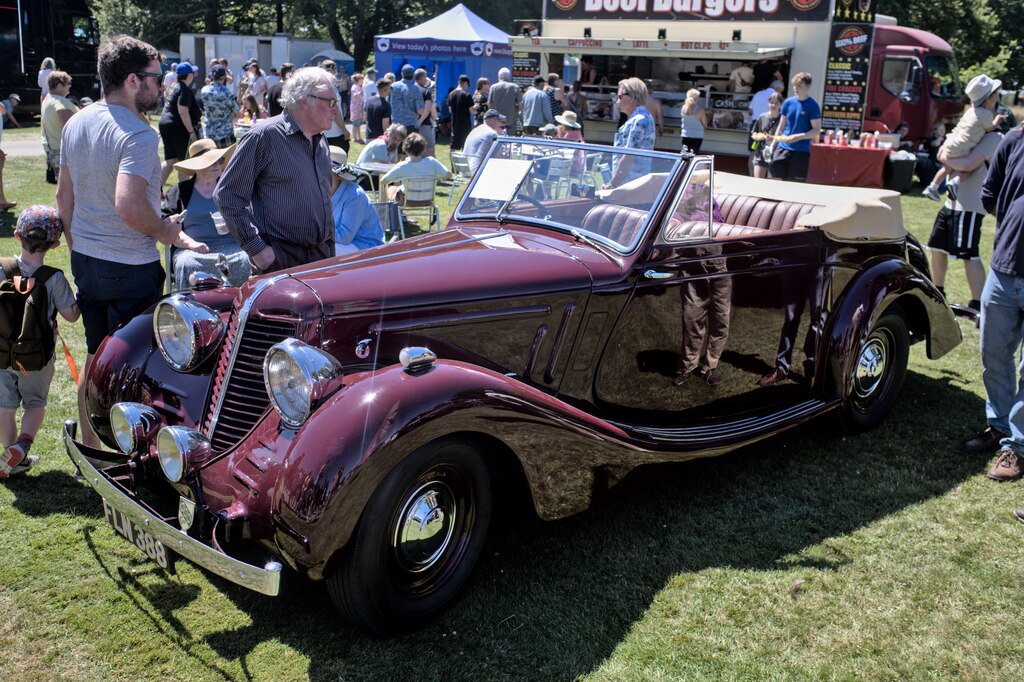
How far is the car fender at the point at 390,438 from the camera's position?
265 centimetres

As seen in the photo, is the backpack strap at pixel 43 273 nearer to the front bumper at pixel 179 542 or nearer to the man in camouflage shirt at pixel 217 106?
the front bumper at pixel 179 542

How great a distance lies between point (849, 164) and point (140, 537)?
511 inches

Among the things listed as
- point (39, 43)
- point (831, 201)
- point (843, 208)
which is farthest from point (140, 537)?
point (39, 43)

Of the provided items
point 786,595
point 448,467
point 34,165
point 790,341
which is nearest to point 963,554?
point 786,595

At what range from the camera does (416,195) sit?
866cm

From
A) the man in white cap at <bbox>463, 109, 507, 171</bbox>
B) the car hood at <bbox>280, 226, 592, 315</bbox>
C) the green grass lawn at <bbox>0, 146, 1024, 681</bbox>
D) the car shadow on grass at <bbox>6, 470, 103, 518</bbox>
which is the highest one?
the man in white cap at <bbox>463, 109, 507, 171</bbox>

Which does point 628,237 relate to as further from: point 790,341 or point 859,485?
point 859,485

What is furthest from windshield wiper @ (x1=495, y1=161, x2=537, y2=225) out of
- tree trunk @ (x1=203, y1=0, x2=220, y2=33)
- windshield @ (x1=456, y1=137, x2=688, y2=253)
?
tree trunk @ (x1=203, y1=0, x2=220, y2=33)

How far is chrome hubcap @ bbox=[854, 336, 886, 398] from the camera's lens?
4.86m

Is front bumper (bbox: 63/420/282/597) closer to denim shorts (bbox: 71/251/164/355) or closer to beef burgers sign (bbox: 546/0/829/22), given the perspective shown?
denim shorts (bbox: 71/251/164/355)

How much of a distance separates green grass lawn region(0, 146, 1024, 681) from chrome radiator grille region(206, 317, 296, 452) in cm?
66

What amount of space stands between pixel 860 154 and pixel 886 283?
9.57m

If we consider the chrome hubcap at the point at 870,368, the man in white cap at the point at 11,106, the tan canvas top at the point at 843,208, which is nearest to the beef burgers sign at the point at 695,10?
the tan canvas top at the point at 843,208

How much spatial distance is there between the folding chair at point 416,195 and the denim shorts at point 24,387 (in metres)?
4.82
